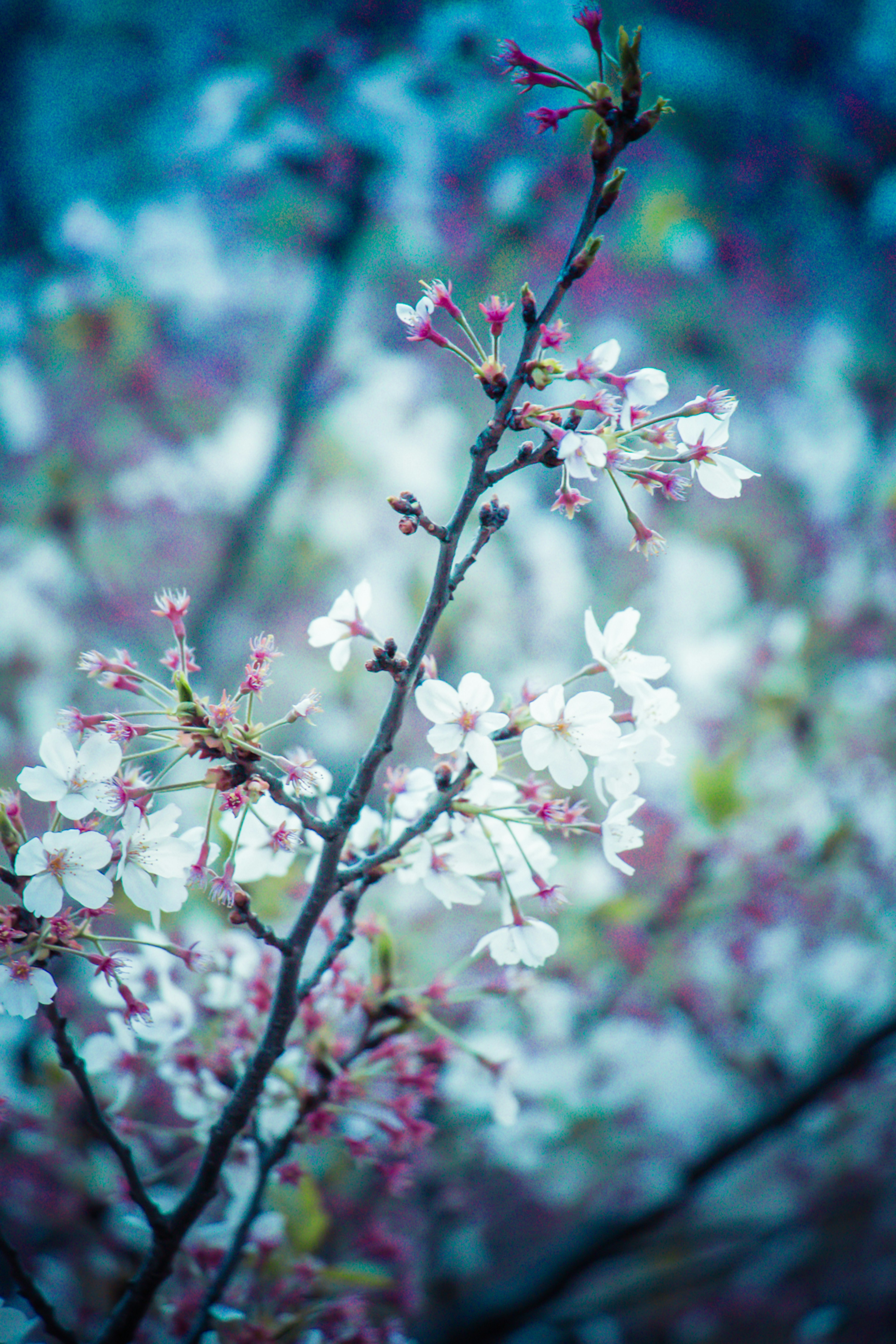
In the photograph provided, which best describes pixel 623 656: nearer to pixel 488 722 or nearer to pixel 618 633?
pixel 618 633

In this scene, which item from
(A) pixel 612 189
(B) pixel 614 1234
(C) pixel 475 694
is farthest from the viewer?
(B) pixel 614 1234

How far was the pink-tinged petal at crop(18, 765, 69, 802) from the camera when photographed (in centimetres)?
66

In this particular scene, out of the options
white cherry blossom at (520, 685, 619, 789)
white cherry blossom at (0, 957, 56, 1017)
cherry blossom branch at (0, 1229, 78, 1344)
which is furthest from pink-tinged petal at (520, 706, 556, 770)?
cherry blossom branch at (0, 1229, 78, 1344)

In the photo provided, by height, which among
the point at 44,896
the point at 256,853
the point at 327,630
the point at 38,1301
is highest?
the point at 327,630

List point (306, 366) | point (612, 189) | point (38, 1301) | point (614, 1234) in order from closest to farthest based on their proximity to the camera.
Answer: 1. point (612, 189)
2. point (38, 1301)
3. point (614, 1234)
4. point (306, 366)

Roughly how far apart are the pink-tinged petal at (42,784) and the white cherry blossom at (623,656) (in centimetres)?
50

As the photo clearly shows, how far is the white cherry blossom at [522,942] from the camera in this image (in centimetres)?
79

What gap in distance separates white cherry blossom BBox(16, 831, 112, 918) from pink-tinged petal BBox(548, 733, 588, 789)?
0.40m

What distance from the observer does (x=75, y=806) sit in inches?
26.6

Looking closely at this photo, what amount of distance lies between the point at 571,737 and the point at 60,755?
466mm

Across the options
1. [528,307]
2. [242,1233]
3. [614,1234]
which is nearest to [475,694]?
[528,307]

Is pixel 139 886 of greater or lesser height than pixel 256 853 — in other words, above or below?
below

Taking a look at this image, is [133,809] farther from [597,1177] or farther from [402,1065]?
[597,1177]

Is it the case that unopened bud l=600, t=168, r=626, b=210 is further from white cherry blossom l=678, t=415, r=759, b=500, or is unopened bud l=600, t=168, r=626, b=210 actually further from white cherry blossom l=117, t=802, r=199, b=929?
white cherry blossom l=117, t=802, r=199, b=929
